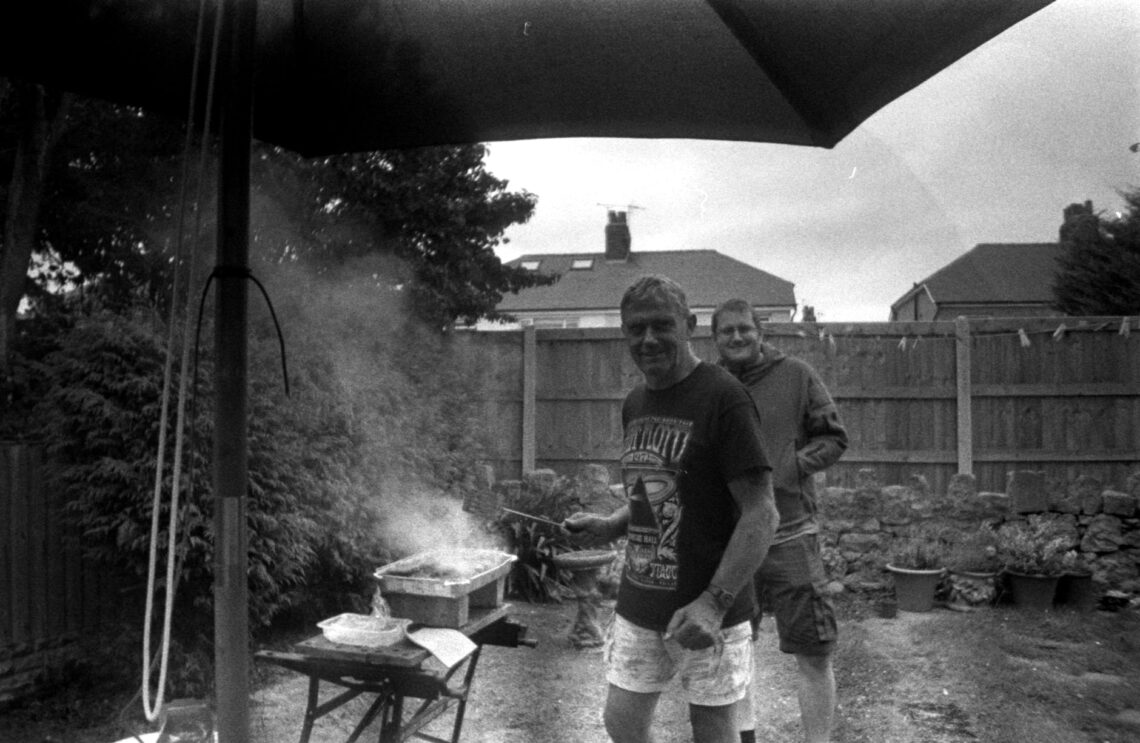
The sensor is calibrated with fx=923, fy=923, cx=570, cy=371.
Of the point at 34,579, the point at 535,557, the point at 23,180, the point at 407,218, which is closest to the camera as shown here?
the point at 34,579

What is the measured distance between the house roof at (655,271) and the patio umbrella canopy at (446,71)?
12388mm

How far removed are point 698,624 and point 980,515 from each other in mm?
5900

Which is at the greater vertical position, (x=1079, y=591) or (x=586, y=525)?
(x=586, y=525)

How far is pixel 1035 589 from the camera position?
269 inches

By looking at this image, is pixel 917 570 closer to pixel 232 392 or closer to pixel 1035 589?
pixel 1035 589

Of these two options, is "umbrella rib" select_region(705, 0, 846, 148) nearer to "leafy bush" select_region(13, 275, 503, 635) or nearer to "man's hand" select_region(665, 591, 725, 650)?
"man's hand" select_region(665, 591, 725, 650)

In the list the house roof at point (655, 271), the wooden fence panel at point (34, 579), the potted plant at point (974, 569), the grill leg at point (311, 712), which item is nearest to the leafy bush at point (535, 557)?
the potted plant at point (974, 569)

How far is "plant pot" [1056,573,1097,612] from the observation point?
22.6ft

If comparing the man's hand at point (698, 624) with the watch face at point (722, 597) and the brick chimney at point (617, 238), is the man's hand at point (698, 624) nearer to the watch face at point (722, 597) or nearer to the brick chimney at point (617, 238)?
the watch face at point (722, 597)

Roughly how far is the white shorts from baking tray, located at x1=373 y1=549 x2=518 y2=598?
0.74m

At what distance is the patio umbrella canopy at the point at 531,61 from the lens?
1916 millimetres

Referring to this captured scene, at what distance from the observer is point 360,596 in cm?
544

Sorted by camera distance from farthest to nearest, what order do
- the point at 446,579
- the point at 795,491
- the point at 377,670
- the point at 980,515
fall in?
1. the point at 980,515
2. the point at 795,491
3. the point at 446,579
4. the point at 377,670

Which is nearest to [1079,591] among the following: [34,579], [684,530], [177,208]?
[684,530]
